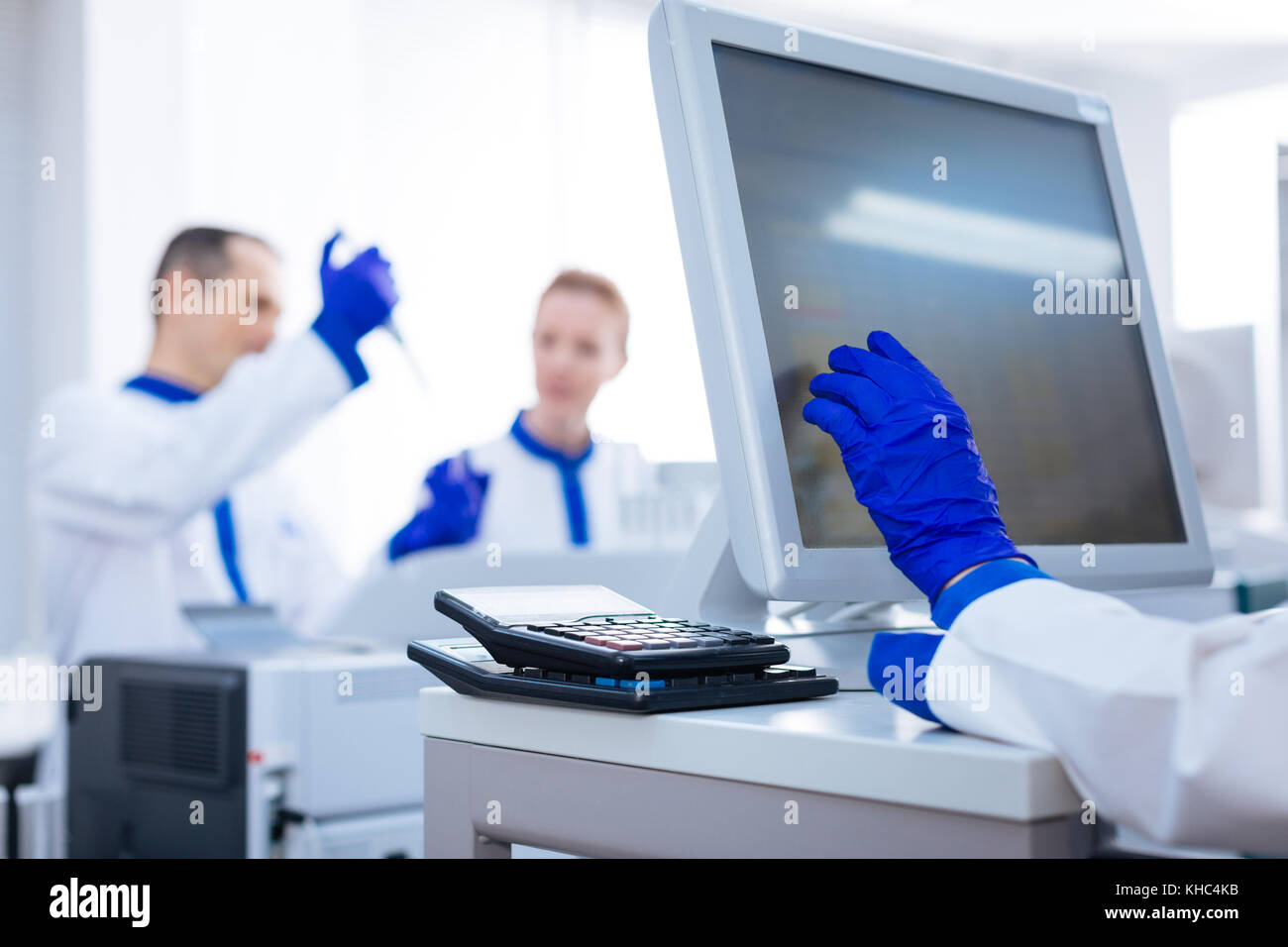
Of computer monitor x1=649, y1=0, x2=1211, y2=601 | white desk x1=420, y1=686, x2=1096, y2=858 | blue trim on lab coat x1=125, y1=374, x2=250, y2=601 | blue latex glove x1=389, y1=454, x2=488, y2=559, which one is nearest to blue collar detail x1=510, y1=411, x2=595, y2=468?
blue latex glove x1=389, y1=454, x2=488, y2=559

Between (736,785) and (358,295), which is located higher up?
(358,295)

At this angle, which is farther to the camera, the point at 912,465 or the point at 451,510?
the point at 451,510

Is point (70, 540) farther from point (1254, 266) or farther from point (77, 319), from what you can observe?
point (1254, 266)

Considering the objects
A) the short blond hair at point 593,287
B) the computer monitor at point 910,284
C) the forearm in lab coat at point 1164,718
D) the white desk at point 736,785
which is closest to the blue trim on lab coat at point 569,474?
the short blond hair at point 593,287

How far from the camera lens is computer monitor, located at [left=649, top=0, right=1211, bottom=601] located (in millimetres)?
686

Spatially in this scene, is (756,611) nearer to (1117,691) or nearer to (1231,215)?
(1117,691)

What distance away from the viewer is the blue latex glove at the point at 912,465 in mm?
618

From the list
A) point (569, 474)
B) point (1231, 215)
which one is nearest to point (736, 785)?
point (569, 474)

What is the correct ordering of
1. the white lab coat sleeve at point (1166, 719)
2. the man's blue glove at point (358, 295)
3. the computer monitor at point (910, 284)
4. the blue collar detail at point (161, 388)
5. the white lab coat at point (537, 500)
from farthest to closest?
the white lab coat at point (537, 500), the blue collar detail at point (161, 388), the man's blue glove at point (358, 295), the computer monitor at point (910, 284), the white lab coat sleeve at point (1166, 719)

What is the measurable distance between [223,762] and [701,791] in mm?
910

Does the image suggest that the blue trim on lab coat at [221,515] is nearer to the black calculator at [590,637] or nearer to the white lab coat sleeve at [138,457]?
the white lab coat sleeve at [138,457]

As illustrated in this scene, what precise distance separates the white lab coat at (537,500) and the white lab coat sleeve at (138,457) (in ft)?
2.04

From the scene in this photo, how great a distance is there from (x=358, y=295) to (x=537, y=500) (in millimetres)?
1032

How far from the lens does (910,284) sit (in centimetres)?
79
